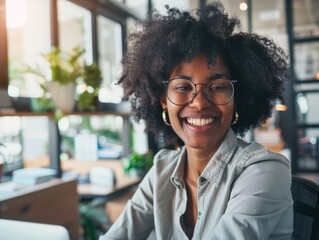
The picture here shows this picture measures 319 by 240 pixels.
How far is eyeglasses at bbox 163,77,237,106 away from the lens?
112 cm

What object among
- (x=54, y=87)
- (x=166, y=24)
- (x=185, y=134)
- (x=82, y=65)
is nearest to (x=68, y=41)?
(x=82, y=65)

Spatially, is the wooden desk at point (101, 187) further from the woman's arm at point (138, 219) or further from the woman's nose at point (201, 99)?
the woman's nose at point (201, 99)

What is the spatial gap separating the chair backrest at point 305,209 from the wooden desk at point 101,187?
176 centimetres

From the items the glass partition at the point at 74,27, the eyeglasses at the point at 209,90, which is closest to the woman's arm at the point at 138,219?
the eyeglasses at the point at 209,90

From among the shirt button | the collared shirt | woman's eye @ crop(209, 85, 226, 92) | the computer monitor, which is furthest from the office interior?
the computer monitor

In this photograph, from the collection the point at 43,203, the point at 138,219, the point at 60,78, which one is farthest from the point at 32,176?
the point at 138,219

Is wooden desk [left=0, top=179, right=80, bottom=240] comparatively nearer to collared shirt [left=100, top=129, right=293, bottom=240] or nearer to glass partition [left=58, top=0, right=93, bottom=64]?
collared shirt [left=100, top=129, right=293, bottom=240]

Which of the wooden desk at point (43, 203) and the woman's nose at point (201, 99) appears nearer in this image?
the woman's nose at point (201, 99)

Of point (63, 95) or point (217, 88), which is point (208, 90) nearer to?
point (217, 88)

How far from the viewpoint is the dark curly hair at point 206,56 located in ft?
3.91

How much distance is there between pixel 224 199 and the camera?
1.04m

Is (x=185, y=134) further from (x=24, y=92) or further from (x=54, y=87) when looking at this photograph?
(x=24, y=92)

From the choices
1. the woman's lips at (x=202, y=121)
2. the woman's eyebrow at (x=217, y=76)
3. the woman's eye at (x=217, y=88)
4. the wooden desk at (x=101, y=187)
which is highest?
the woman's eyebrow at (x=217, y=76)

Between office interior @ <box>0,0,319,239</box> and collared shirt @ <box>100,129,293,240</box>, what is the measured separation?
485 mm
